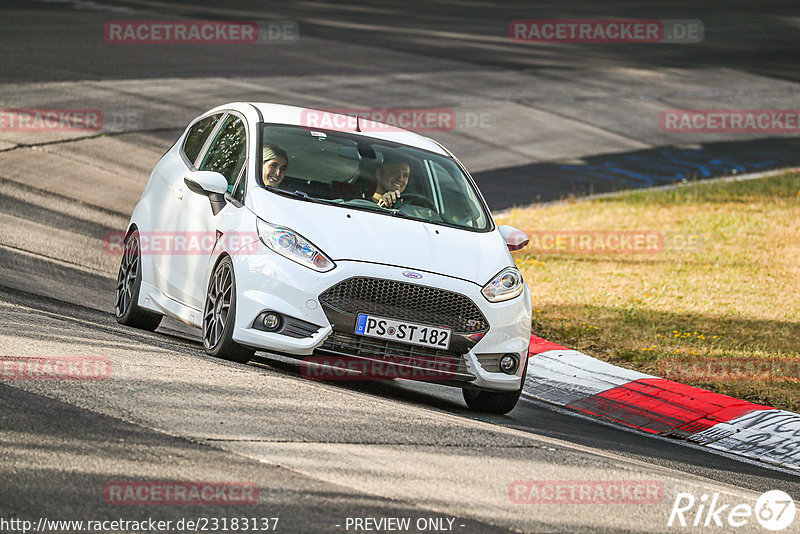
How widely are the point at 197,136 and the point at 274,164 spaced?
1.43 meters

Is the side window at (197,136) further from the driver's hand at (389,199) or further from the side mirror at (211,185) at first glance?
the driver's hand at (389,199)

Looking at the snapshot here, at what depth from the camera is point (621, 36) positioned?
3647cm

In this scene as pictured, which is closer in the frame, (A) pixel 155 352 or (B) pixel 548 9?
(A) pixel 155 352

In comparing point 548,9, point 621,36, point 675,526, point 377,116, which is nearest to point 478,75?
point 377,116

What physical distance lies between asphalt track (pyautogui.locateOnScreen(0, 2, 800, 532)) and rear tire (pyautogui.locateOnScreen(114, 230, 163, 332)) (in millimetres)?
171

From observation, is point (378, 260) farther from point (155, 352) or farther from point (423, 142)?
point (423, 142)

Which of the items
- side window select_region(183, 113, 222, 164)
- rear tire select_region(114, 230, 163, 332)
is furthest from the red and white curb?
side window select_region(183, 113, 222, 164)

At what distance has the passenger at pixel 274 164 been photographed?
8.41m

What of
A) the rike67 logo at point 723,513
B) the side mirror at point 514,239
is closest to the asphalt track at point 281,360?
the rike67 logo at point 723,513

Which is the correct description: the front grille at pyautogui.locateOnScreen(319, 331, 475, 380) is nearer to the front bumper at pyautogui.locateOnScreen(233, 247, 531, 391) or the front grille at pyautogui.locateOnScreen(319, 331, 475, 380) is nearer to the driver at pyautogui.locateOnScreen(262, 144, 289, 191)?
the front bumper at pyautogui.locateOnScreen(233, 247, 531, 391)

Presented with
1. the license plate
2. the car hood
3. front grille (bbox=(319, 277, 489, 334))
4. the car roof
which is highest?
the car roof

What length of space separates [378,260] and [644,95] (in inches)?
813

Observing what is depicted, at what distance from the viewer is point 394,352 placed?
7637 millimetres

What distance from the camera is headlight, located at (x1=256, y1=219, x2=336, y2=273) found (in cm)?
761
